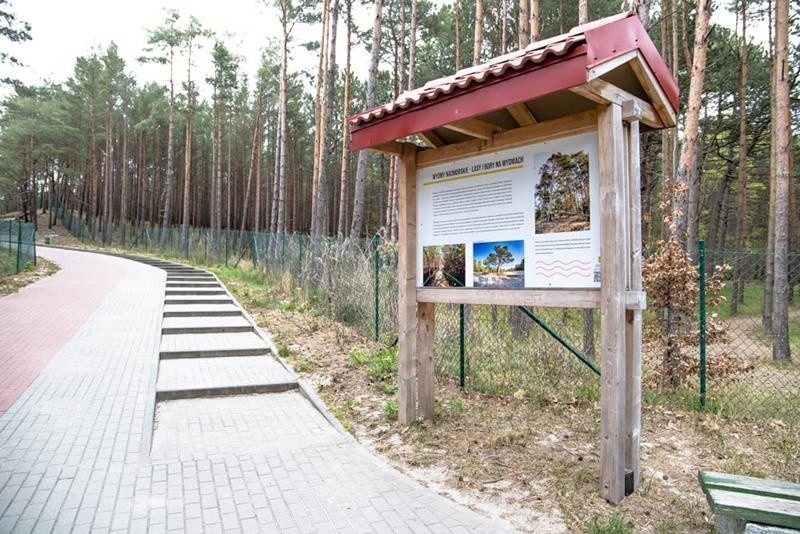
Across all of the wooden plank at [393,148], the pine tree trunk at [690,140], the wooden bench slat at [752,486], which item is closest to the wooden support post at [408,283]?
the wooden plank at [393,148]

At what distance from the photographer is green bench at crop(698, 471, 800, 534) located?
2.32 meters

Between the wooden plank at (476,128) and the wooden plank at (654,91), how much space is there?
114 cm

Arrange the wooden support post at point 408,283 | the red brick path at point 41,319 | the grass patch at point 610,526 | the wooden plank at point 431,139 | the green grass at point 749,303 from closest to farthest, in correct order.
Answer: the grass patch at point 610,526 → the wooden plank at point 431,139 → the wooden support post at point 408,283 → the red brick path at point 41,319 → the green grass at point 749,303

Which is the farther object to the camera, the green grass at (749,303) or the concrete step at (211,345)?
the green grass at (749,303)

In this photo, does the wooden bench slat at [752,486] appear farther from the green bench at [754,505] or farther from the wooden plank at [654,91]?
the wooden plank at [654,91]

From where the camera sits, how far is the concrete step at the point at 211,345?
757 centimetres

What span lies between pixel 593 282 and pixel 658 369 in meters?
3.47

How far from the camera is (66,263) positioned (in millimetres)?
20609

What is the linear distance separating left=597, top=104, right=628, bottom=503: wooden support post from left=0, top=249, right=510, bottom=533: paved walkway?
3.38ft

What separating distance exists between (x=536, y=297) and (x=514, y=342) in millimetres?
3801

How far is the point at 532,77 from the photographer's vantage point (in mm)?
3141

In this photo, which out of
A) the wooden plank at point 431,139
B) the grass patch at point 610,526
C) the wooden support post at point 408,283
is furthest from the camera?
the wooden support post at point 408,283

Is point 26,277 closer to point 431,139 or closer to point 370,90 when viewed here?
point 370,90

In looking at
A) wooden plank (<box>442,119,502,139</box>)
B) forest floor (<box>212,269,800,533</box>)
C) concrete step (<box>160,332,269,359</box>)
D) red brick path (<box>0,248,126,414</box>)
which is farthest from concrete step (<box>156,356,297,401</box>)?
wooden plank (<box>442,119,502,139</box>)
